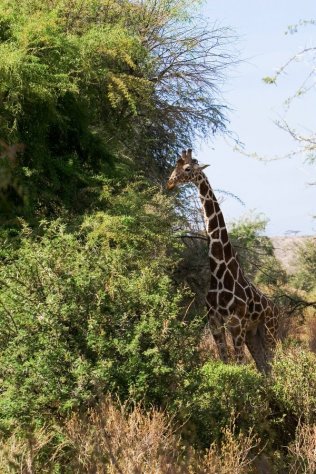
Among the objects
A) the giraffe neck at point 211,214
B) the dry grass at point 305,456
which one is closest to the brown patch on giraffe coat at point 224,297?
the giraffe neck at point 211,214

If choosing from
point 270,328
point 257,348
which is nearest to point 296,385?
point 257,348

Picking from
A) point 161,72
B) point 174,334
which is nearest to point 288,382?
point 174,334

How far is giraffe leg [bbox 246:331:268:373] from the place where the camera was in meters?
13.3

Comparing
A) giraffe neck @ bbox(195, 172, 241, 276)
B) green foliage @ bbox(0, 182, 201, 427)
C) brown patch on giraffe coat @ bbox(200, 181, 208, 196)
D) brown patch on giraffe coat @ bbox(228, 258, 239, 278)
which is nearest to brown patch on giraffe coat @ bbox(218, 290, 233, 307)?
brown patch on giraffe coat @ bbox(228, 258, 239, 278)

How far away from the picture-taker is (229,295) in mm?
12883

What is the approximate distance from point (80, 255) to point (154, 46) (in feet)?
36.9

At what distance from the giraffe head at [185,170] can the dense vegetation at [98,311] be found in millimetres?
707

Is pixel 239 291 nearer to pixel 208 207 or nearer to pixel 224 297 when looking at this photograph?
pixel 224 297

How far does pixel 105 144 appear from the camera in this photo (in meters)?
15.1

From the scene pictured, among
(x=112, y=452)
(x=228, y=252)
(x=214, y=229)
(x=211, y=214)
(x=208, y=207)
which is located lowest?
(x=112, y=452)

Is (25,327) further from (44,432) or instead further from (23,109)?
(23,109)

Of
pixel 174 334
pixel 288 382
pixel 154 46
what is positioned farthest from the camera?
pixel 154 46

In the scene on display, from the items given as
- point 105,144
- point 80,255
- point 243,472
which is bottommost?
point 243,472

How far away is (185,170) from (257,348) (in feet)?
10.1
